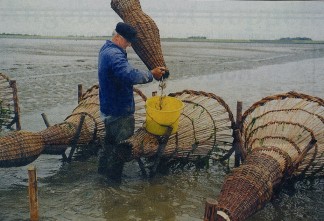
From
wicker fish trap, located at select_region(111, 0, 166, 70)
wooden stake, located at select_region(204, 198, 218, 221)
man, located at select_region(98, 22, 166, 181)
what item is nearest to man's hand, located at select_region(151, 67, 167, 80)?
man, located at select_region(98, 22, 166, 181)

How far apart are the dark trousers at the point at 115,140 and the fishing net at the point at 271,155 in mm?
2148

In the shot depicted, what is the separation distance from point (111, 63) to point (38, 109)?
7.78 metres

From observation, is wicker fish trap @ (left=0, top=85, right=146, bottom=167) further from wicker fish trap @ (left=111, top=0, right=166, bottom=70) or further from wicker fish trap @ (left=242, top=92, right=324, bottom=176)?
wicker fish trap @ (left=242, top=92, right=324, bottom=176)

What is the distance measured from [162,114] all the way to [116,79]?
999 millimetres

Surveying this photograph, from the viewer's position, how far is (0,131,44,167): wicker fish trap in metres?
5.62

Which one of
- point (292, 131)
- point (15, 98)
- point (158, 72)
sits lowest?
point (292, 131)

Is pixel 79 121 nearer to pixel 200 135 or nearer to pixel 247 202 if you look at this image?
pixel 200 135

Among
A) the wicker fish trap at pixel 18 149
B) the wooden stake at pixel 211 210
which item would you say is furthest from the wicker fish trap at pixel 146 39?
the wooden stake at pixel 211 210

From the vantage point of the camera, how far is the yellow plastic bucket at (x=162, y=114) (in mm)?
5883

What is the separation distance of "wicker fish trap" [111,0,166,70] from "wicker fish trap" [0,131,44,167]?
2.49m

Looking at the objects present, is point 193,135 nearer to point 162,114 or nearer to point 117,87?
point 162,114

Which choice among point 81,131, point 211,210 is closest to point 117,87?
point 81,131

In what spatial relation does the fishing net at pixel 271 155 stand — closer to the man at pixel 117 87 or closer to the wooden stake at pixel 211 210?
the wooden stake at pixel 211 210

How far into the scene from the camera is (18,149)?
5.73 meters
